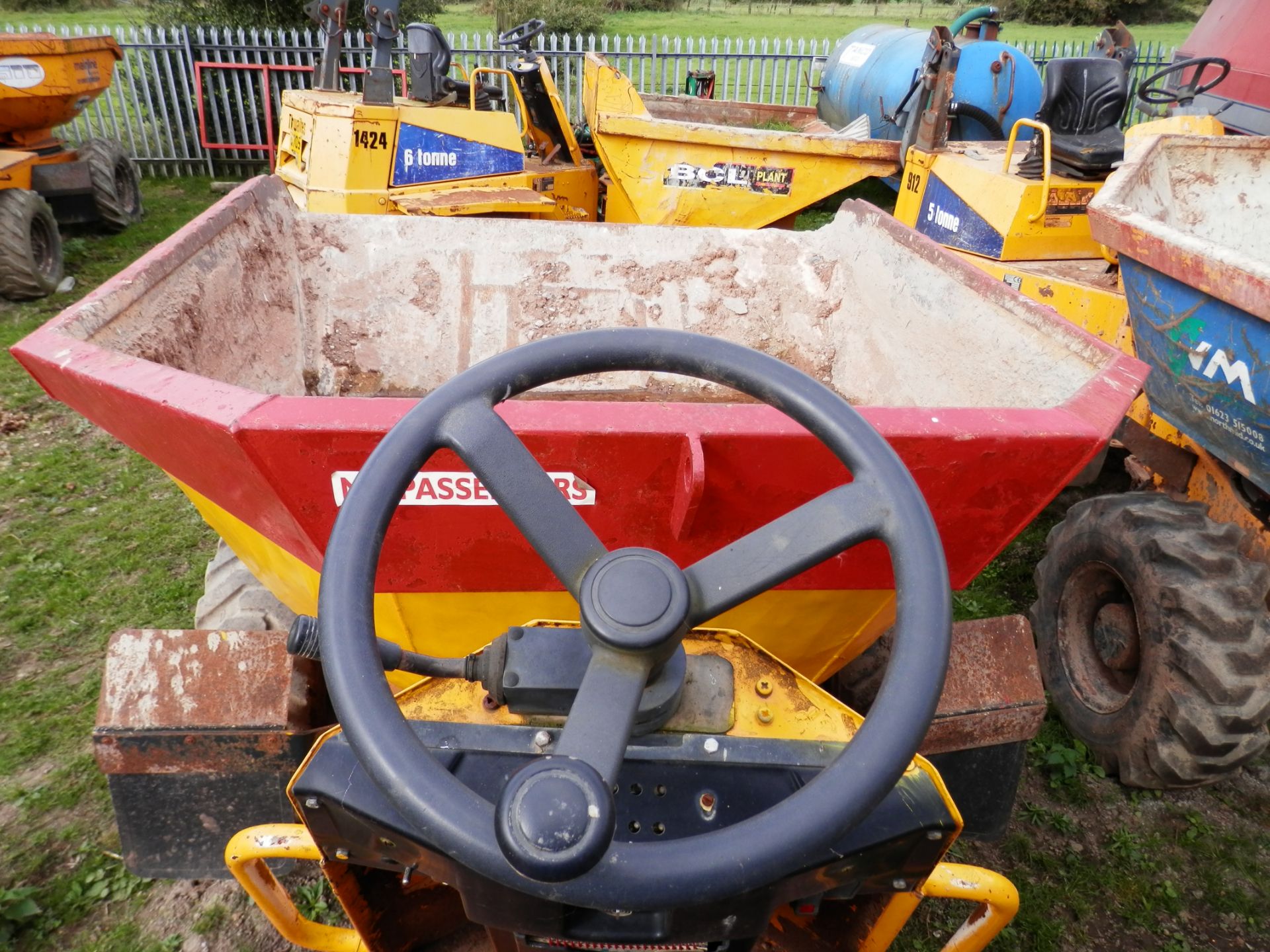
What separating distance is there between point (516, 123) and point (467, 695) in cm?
504

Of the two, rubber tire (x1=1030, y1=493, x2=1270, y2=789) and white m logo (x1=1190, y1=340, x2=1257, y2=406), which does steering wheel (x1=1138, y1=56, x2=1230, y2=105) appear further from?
rubber tire (x1=1030, y1=493, x2=1270, y2=789)

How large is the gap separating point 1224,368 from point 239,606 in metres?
2.67

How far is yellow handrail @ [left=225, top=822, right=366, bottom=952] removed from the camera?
1.37m

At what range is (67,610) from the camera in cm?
313

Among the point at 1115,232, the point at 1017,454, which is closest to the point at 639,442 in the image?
the point at 1017,454

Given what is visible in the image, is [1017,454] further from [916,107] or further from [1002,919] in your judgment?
[916,107]

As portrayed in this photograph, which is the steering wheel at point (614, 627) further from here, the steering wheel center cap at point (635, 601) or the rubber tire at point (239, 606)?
the rubber tire at point (239, 606)

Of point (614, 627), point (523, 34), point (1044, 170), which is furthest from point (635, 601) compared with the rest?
point (523, 34)

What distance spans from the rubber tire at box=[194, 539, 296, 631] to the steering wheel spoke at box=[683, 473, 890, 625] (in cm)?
140

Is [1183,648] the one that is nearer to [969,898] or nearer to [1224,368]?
[1224,368]

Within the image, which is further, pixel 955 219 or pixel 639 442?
pixel 955 219

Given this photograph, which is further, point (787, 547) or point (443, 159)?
point (443, 159)

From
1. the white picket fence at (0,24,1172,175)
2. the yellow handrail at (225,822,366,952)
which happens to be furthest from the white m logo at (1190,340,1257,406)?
the white picket fence at (0,24,1172,175)

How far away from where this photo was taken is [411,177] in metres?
5.20
